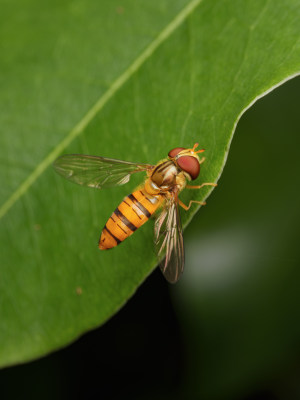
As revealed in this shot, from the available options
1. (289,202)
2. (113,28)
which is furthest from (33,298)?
(289,202)

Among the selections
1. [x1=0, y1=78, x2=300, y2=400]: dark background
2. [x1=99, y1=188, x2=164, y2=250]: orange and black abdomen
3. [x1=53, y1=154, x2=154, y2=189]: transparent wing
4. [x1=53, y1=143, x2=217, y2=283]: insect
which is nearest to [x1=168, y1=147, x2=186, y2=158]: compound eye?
[x1=53, y1=143, x2=217, y2=283]: insect

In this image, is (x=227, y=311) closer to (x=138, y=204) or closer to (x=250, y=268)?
(x=250, y=268)

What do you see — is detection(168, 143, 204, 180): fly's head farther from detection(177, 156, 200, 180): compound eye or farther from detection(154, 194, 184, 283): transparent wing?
detection(154, 194, 184, 283): transparent wing

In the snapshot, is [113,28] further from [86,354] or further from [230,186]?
[86,354]

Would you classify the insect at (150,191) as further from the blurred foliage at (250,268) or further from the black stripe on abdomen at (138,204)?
the blurred foliage at (250,268)

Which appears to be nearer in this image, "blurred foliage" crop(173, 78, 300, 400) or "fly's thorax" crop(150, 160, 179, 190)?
"fly's thorax" crop(150, 160, 179, 190)
